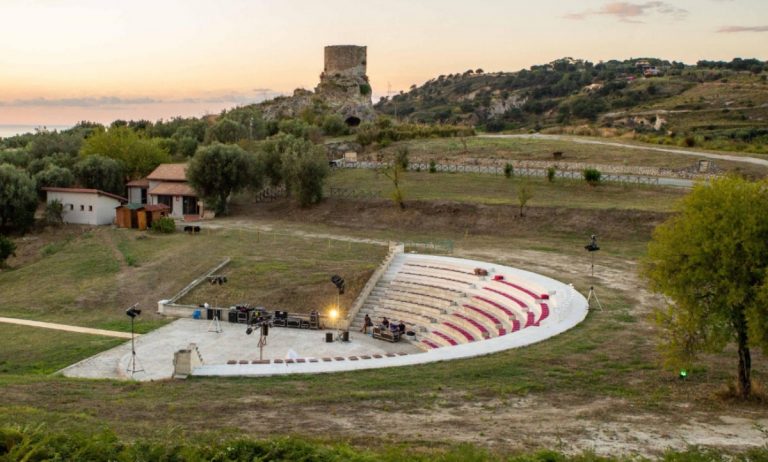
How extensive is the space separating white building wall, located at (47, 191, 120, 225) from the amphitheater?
2320 cm

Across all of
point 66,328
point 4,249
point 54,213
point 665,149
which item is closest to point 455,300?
point 66,328

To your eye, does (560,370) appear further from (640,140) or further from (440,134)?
(440,134)

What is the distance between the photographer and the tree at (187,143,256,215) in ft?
170

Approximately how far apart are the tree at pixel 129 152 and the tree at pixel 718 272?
184ft

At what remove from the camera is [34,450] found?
1116 cm

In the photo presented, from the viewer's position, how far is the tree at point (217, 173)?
51.9 metres

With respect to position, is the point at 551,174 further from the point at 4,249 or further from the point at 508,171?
the point at 4,249

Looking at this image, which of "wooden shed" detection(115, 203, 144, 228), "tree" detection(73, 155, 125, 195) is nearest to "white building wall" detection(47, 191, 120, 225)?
"wooden shed" detection(115, 203, 144, 228)

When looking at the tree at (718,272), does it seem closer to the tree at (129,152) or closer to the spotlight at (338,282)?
the spotlight at (338,282)

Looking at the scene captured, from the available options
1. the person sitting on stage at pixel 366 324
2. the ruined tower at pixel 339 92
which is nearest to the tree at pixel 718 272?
the person sitting on stage at pixel 366 324

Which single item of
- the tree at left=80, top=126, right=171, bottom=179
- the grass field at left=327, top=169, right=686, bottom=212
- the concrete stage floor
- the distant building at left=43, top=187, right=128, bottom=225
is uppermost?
the tree at left=80, top=126, right=171, bottom=179

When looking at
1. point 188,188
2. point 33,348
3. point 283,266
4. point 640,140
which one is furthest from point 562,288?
point 640,140

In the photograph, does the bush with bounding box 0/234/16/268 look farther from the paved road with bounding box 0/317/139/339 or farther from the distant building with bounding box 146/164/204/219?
the distant building with bounding box 146/164/204/219

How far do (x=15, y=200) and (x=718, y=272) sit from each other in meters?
46.7
